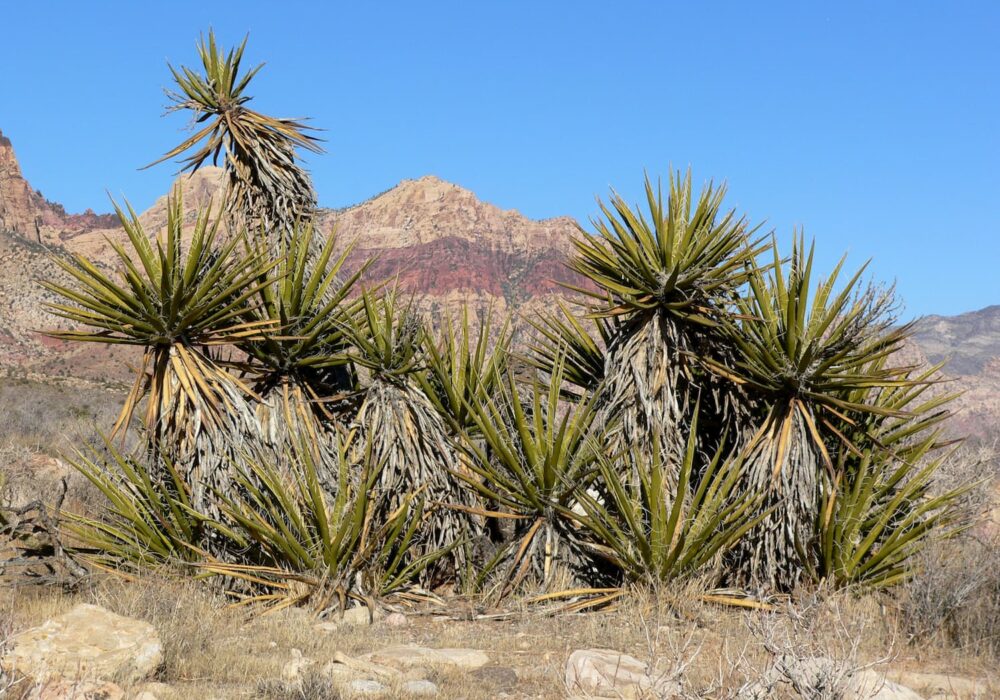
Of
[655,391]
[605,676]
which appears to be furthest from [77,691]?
[655,391]

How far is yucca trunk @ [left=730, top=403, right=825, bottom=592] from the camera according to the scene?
7758mm

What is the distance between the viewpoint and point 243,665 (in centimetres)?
578

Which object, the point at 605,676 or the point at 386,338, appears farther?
the point at 386,338

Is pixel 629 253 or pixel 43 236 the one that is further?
pixel 43 236

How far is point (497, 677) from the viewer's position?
5.92 metres

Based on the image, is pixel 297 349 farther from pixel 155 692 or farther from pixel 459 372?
pixel 155 692

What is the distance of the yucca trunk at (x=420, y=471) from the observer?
27.6 feet

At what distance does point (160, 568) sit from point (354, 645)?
2.19m

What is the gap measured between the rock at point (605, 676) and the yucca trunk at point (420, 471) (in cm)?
263

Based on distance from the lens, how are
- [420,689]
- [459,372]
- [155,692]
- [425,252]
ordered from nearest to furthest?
1. [155,692]
2. [420,689]
3. [459,372]
4. [425,252]

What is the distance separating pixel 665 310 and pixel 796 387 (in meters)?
1.36

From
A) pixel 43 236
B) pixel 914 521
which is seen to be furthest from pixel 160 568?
pixel 43 236

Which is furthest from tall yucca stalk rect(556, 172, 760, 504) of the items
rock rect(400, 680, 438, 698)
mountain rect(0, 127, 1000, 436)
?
mountain rect(0, 127, 1000, 436)

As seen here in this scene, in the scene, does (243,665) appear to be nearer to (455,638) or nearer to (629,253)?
(455,638)
